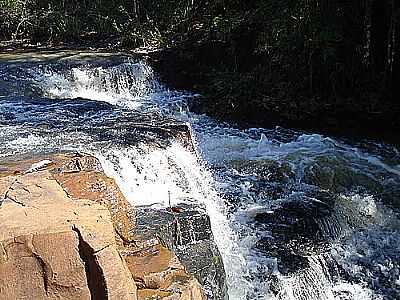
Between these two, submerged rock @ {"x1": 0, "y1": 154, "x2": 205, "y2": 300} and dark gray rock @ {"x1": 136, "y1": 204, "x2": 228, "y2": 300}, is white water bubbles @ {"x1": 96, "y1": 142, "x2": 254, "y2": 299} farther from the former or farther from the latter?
submerged rock @ {"x1": 0, "y1": 154, "x2": 205, "y2": 300}

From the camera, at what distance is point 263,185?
19.9 ft

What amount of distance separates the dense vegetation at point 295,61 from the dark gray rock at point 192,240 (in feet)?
14.7

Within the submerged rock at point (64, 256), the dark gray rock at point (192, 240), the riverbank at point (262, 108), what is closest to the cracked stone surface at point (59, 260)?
the submerged rock at point (64, 256)

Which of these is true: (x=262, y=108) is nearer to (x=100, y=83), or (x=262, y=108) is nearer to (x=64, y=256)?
(x=100, y=83)

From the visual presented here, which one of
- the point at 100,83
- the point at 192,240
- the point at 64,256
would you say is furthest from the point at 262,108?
the point at 64,256

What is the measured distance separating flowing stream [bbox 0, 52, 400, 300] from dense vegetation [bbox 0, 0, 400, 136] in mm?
943

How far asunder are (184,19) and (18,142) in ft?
24.1

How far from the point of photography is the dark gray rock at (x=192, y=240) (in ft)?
12.3

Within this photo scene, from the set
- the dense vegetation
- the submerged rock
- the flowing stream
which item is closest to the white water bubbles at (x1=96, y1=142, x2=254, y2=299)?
the flowing stream

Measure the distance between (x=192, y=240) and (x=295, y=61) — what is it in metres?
5.78

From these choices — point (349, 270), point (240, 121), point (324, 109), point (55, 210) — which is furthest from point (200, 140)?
point (55, 210)

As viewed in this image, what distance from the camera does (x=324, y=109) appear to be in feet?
28.2

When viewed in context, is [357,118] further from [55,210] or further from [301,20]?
[55,210]

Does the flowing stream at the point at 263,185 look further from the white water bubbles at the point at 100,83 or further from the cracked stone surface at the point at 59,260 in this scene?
the cracked stone surface at the point at 59,260
